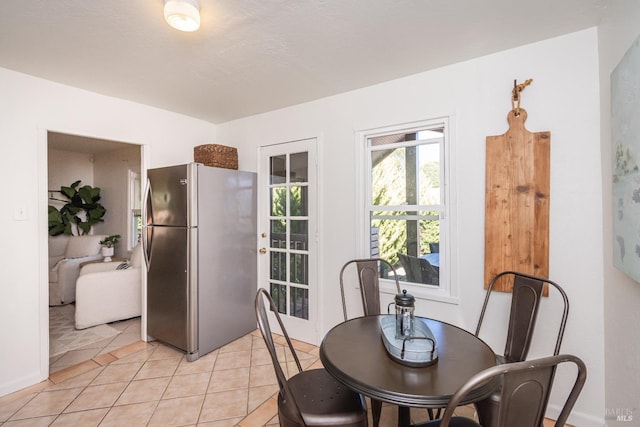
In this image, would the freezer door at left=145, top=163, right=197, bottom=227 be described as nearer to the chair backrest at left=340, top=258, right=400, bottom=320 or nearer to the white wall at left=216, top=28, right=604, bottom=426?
the white wall at left=216, top=28, right=604, bottom=426

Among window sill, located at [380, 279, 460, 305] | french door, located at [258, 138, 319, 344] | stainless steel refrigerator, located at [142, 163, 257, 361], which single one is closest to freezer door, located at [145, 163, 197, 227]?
stainless steel refrigerator, located at [142, 163, 257, 361]

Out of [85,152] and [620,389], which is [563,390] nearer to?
[620,389]

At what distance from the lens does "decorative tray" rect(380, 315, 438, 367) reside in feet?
4.05

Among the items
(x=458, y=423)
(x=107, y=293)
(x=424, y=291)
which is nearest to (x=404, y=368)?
(x=458, y=423)

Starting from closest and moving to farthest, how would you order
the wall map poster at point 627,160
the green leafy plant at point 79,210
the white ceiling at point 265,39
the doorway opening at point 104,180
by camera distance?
1. the wall map poster at point 627,160
2. the white ceiling at point 265,39
3. the doorway opening at point 104,180
4. the green leafy plant at point 79,210

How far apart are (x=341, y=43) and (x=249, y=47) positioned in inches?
24.2

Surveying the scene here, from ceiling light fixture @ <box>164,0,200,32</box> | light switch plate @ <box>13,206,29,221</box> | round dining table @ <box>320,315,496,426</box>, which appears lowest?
round dining table @ <box>320,315,496,426</box>

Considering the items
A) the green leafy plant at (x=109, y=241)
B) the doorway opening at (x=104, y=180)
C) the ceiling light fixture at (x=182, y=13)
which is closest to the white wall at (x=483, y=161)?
the ceiling light fixture at (x=182, y=13)

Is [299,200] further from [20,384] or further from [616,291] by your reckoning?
[20,384]

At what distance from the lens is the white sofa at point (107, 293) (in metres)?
3.37

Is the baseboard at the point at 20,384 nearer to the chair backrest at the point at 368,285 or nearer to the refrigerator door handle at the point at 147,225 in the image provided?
the refrigerator door handle at the point at 147,225

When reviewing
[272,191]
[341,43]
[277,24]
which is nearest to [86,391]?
[272,191]

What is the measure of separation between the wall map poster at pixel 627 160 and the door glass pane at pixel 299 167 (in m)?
2.23

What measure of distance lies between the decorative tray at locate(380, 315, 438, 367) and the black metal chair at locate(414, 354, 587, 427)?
380mm
